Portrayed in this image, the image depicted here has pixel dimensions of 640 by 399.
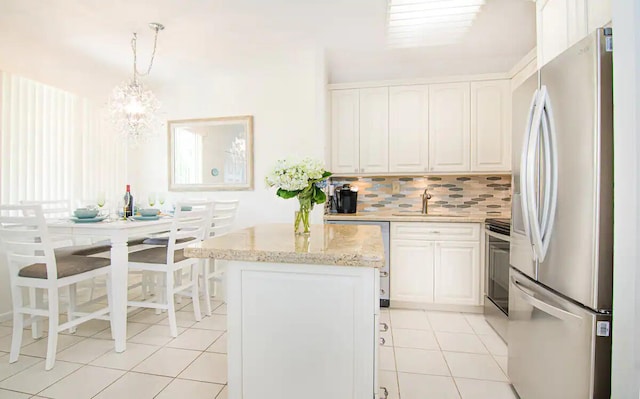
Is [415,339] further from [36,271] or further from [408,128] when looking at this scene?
[36,271]

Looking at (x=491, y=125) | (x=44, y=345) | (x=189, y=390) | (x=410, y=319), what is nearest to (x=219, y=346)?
(x=189, y=390)

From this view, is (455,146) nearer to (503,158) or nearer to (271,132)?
(503,158)

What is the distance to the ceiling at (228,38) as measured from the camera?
229 cm

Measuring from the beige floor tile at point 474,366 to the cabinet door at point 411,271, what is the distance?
836mm

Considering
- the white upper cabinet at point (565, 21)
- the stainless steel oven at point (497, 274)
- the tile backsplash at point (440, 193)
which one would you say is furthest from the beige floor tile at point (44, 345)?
the white upper cabinet at point (565, 21)

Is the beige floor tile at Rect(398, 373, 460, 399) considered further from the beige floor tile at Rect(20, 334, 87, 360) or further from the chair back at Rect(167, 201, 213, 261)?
the beige floor tile at Rect(20, 334, 87, 360)

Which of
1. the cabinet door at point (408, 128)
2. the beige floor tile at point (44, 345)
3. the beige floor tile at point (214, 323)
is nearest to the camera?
the beige floor tile at point (44, 345)

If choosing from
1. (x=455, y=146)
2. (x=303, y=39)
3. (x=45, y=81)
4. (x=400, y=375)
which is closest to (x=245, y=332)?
(x=400, y=375)

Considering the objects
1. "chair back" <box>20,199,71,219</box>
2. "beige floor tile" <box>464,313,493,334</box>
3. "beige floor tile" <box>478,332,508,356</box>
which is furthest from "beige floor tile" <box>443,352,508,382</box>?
"chair back" <box>20,199,71,219</box>

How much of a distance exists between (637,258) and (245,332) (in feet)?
4.52

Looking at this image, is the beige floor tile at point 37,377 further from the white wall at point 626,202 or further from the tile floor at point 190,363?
the white wall at point 626,202

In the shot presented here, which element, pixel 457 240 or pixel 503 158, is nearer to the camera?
pixel 457 240

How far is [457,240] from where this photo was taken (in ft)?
9.73

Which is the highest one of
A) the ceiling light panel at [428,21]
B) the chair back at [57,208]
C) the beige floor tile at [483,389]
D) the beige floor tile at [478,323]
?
the ceiling light panel at [428,21]
